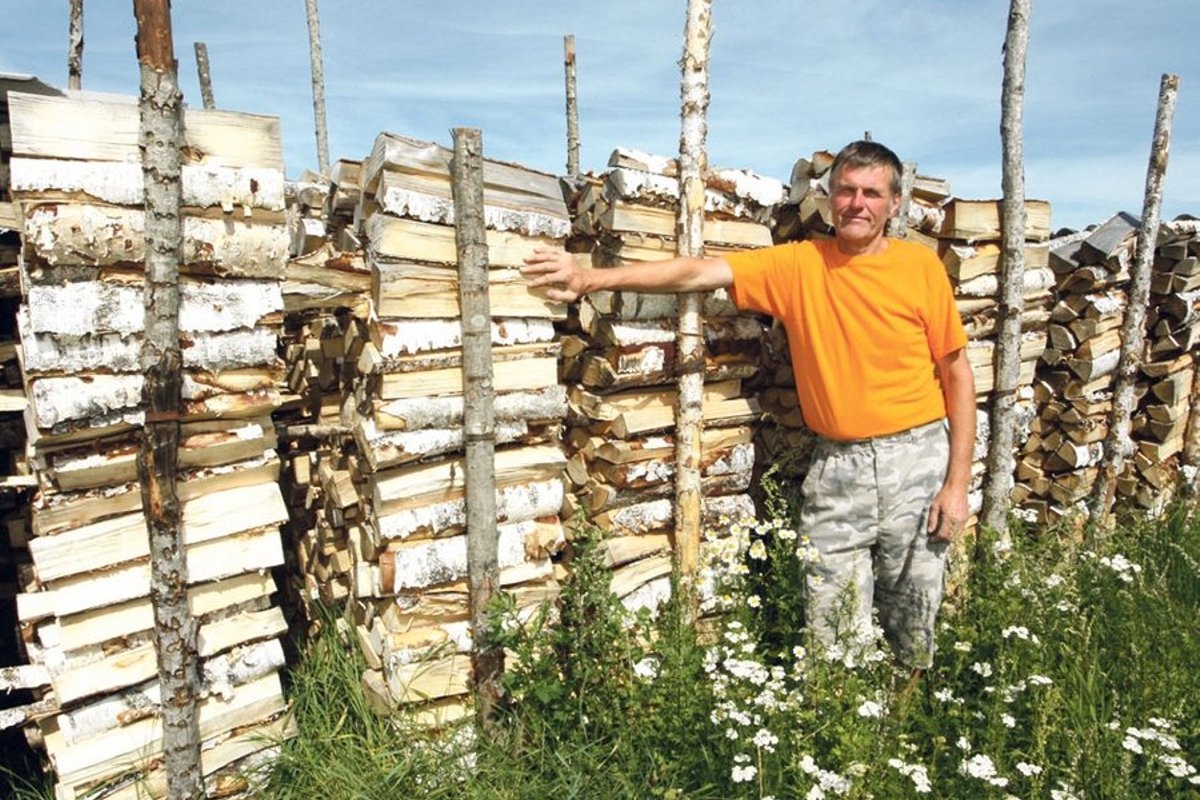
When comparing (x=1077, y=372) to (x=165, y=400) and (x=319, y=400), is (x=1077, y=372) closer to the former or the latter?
(x=319, y=400)

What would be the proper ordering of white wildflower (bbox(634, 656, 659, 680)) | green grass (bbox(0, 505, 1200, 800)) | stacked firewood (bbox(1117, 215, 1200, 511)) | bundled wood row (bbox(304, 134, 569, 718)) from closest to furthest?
green grass (bbox(0, 505, 1200, 800)) → white wildflower (bbox(634, 656, 659, 680)) → bundled wood row (bbox(304, 134, 569, 718)) → stacked firewood (bbox(1117, 215, 1200, 511))

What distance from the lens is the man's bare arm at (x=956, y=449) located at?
3.50 m

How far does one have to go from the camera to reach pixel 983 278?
4.78 metres

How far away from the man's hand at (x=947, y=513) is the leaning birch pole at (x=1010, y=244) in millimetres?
1698

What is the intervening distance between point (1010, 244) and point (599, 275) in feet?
9.35

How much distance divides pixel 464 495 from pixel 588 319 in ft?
3.39

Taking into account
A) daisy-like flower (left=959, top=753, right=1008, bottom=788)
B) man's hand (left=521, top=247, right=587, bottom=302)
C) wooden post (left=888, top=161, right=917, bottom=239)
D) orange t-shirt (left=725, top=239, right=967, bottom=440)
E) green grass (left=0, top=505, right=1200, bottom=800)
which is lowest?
green grass (left=0, top=505, right=1200, bottom=800)

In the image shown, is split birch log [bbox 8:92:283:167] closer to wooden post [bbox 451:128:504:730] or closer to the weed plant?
wooden post [bbox 451:128:504:730]

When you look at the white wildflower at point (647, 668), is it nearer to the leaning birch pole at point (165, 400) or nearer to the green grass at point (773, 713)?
the green grass at point (773, 713)

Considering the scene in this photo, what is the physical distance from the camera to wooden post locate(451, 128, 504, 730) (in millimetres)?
3250

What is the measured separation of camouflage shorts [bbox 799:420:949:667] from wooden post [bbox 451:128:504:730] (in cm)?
145

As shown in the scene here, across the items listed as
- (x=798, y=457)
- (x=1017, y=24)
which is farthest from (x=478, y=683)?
(x=1017, y=24)

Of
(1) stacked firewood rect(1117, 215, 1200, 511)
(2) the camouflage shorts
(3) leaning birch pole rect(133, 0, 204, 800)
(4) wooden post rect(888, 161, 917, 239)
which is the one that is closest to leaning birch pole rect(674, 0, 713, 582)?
(2) the camouflage shorts

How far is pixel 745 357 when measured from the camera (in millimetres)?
4148
